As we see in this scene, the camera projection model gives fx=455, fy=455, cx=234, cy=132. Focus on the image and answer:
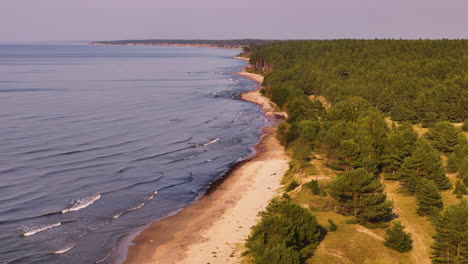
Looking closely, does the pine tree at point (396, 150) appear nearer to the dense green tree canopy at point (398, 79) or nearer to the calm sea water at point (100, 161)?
the dense green tree canopy at point (398, 79)

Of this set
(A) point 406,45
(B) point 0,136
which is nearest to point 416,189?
(B) point 0,136

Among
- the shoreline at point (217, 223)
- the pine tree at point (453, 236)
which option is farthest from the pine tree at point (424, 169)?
the shoreline at point (217, 223)

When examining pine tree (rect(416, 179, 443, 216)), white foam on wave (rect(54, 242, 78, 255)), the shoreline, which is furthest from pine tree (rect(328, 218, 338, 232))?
white foam on wave (rect(54, 242, 78, 255))

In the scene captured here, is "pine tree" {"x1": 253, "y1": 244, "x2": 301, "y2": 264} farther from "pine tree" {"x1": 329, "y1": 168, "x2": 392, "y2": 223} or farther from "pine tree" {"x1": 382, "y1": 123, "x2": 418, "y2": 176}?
"pine tree" {"x1": 382, "y1": 123, "x2": 418, "y2": 176}

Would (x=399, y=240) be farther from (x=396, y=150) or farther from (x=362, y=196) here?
(x=396, y=150)

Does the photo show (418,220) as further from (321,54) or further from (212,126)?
(321,54)

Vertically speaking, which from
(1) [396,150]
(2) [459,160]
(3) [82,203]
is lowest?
(3) [82,203]

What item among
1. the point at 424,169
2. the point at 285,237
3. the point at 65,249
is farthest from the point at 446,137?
the point at 65,249
